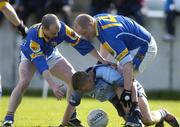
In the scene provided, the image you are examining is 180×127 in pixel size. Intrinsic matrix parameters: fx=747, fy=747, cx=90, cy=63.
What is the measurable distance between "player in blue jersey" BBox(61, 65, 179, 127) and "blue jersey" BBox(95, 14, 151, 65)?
312 mm

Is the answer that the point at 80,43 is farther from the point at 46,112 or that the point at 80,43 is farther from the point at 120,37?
the point at 46,112

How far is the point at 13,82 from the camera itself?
69.7 ft

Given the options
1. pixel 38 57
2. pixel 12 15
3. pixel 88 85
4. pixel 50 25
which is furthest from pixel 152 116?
pixel 12 15

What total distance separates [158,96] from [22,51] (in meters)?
9.70

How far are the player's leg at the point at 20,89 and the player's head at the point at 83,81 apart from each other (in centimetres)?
123

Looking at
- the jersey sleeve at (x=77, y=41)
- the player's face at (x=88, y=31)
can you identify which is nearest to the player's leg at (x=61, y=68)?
the jersey sleeve at (x=77, y=41)

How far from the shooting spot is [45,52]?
11289mm

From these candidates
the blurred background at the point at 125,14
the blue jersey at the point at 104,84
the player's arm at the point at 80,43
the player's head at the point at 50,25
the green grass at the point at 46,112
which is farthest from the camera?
the blurred background at the point at 125,14

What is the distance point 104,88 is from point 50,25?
119 cm

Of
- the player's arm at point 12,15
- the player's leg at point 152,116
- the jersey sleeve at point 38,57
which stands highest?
the player's arm at point 12,15

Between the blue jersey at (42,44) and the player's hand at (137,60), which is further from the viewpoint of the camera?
the player's hand at (137,60)

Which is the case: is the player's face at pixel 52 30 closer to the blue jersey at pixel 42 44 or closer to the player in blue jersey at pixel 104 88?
the blue jersey at pixel 42 44

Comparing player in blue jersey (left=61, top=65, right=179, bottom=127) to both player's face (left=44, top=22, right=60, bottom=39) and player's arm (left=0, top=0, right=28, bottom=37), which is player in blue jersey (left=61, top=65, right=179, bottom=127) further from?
player's arm (left=0, top=0, right=28, bottom=37)

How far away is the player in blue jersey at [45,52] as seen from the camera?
1070 cm
